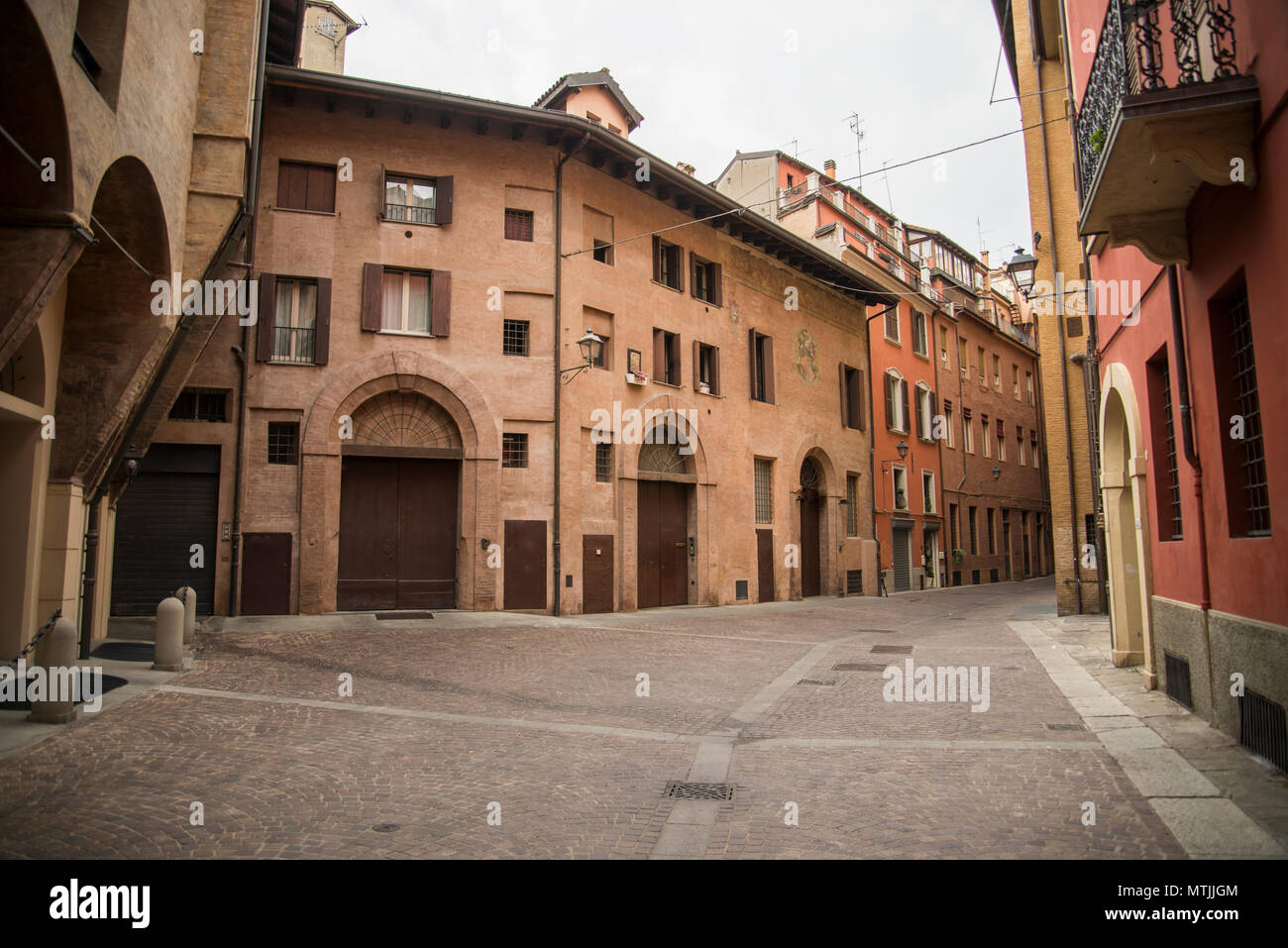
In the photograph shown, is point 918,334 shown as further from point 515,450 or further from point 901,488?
point 515,450

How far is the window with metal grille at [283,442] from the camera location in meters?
17.0

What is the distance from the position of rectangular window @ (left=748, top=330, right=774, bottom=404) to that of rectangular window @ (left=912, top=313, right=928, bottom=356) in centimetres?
1042

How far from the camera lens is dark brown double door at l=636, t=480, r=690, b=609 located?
68.6ft

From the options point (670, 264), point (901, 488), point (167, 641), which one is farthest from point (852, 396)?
point (167, 641)

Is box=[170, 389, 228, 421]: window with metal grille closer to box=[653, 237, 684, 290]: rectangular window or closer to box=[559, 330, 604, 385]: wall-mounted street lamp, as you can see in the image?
box=[559, 330, 604, 385]: wall-mounted street lamp

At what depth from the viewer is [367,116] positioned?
18062 mm

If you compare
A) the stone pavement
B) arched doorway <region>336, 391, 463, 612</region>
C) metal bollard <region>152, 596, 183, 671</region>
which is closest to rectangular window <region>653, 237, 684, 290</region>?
arched doorway <region>336, 391, 463, 612</region>

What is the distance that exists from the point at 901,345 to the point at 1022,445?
13859mm

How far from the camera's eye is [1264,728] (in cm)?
588

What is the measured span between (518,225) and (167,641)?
40.4ft

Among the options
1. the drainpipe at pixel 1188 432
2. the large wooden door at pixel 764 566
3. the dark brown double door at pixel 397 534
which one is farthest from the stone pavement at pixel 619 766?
the large wooden door at pixel 764 566
